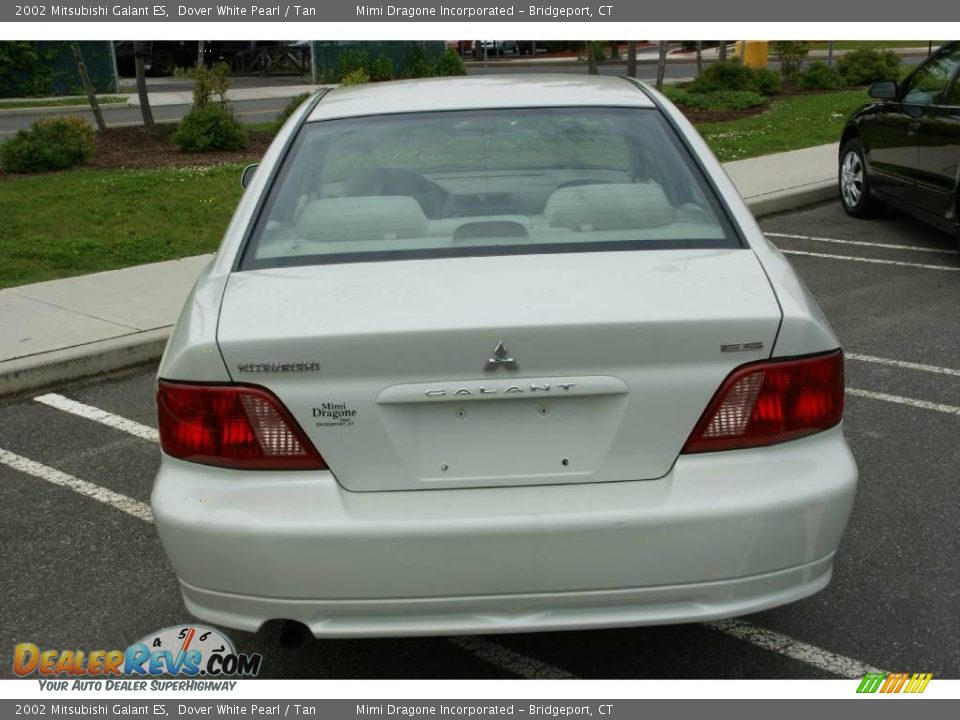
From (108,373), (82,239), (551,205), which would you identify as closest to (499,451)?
(551,205)

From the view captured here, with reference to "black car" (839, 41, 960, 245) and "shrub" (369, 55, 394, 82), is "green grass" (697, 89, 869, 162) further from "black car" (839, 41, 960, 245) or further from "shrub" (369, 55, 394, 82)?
"shrub" (369, 55, 394, 82)

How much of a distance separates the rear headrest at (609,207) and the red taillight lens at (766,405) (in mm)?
732

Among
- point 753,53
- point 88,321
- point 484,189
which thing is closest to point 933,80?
point 88,321

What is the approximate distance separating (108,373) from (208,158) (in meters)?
8.23

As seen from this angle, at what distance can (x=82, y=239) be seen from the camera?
9.56 m

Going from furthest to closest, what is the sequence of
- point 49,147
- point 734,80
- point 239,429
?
1. point 734,80
2. point 49,147
3. point 239,429

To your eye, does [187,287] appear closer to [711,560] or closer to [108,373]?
[108,373]

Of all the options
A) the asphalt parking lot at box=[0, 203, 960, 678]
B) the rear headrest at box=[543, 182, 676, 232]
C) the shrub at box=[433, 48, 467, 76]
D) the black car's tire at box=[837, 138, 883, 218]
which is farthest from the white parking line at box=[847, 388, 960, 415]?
the shrub at box=[433, 48, 467, 76]

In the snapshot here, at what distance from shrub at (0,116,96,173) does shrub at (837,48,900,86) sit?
15489 millimetres

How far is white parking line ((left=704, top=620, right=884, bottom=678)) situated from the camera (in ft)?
11.2

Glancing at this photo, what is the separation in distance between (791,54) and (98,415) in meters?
19.6

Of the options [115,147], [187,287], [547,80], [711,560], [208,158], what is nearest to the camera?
[711,560]

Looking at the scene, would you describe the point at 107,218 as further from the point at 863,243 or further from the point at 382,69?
the point at 382,69

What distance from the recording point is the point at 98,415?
5965 mm
